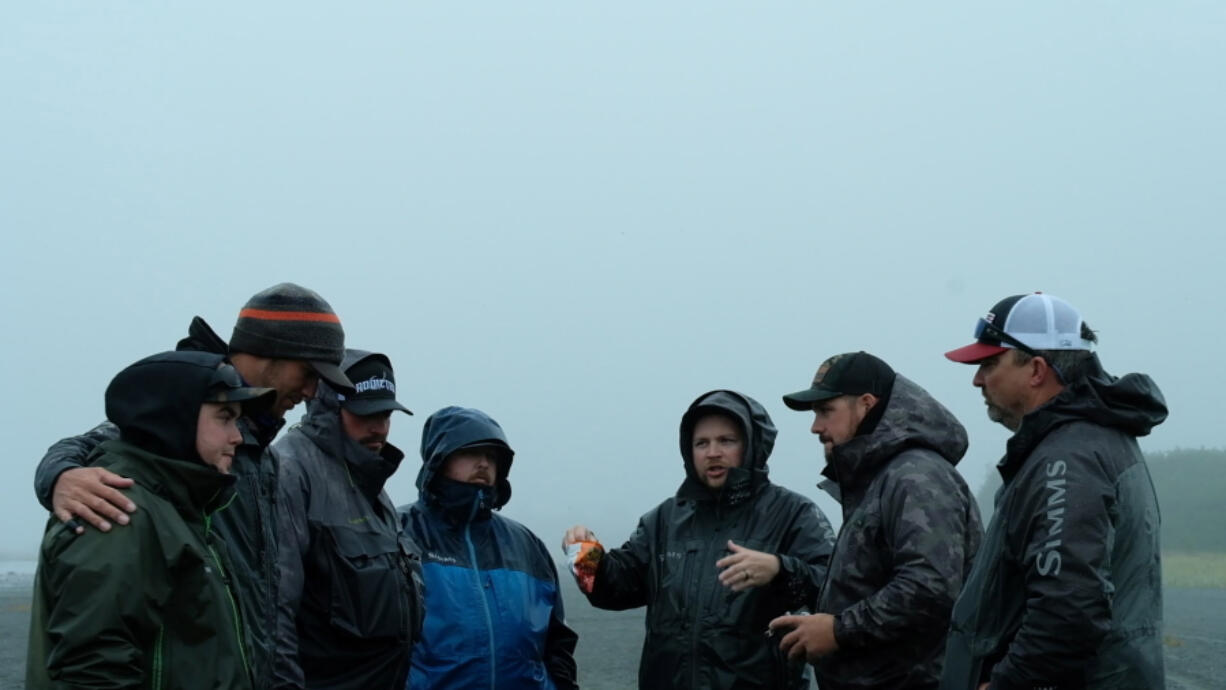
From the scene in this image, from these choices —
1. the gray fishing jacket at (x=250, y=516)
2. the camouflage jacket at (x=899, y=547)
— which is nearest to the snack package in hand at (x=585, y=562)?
the camouflage jacket at (x=899, y=547)

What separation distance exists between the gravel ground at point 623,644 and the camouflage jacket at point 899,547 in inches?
399

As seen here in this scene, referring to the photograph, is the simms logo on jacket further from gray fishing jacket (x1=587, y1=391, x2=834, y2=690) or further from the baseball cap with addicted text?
gray fishing jacket (x1=587, y1=391, x2=834, y2=690)

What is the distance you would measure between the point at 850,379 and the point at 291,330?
2.46 m

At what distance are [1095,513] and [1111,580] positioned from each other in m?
0.25

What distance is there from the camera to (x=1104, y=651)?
405 cm

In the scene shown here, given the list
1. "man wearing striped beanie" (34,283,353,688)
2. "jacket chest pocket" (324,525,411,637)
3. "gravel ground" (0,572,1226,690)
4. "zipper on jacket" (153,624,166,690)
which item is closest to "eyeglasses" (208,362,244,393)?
"man wearing striped beanie" (34,283,353,688)

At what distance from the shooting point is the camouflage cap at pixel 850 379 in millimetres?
5516

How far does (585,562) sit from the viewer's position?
244 inches

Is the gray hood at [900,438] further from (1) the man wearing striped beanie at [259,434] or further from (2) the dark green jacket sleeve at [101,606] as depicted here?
(2) the dark green jacket sleeve at [101,606]

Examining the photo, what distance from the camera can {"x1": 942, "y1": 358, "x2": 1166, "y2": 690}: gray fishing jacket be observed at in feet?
13.1

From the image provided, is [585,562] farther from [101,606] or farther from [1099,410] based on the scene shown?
[101,606]

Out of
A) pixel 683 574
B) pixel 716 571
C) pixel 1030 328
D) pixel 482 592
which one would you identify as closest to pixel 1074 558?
pixel 1030 328

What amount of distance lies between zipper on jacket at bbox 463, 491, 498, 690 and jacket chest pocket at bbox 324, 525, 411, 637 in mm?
607

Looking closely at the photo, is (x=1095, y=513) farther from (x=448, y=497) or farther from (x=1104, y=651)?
(x=448, y=497)
